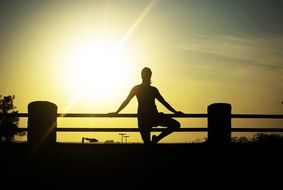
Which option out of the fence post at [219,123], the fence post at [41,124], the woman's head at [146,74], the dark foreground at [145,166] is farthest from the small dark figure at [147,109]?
the fence post at [219,123]

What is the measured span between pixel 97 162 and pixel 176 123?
2.15 metres

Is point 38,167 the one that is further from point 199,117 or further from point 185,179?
point 199,117

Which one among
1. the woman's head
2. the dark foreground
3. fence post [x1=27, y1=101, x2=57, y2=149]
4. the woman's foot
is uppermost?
the woman's head

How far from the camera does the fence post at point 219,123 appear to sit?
1408 centimetres

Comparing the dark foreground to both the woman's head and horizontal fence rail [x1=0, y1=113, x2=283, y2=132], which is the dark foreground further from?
the woman's head

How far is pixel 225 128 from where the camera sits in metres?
14.1

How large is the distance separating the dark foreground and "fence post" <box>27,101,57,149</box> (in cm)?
72

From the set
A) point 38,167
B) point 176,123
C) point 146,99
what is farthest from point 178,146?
point 38,167

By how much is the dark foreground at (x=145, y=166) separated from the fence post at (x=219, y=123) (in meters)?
1.93

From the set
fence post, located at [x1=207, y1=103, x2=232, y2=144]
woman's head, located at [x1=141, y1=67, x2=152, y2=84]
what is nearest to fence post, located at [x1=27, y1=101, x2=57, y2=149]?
woman's head, located at [x1=141, y1=67, x2=152, y2=84]

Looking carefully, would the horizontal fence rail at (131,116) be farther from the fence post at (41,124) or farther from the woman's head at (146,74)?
the woman's head at (146,74)

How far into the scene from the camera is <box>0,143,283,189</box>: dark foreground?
379 inches

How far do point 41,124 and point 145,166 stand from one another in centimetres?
380

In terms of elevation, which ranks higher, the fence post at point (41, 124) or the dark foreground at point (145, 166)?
the fence post at point (41, 124)
